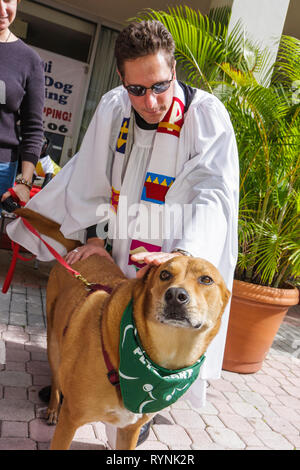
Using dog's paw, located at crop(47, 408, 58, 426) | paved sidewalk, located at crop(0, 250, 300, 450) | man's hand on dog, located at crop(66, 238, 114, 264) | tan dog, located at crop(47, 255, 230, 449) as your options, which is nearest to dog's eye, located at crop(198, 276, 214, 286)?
tan dog, located at crop(47, 255, 230, 449)

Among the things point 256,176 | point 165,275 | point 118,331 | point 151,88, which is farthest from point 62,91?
point 165,275

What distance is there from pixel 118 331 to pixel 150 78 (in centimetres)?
118

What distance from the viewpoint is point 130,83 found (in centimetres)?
225

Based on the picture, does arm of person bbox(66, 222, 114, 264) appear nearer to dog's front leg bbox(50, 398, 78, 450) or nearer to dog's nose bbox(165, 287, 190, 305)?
dog's front leg bbox(50, 398, 78, 450)

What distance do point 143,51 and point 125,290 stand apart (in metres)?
1.09

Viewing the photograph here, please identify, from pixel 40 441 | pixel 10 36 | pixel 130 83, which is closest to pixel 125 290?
pixel 130 83

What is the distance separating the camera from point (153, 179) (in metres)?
2.54

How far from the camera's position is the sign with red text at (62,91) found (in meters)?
8.87

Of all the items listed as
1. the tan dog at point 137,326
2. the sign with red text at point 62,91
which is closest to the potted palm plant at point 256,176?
the tan dog at point 137,326

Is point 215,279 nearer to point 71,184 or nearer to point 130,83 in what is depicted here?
point 130,83

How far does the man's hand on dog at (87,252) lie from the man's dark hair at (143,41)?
106 cm

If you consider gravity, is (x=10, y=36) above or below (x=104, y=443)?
above

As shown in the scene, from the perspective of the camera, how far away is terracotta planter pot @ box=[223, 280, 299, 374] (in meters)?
4.25

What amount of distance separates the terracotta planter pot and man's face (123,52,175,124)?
2.31 metres
